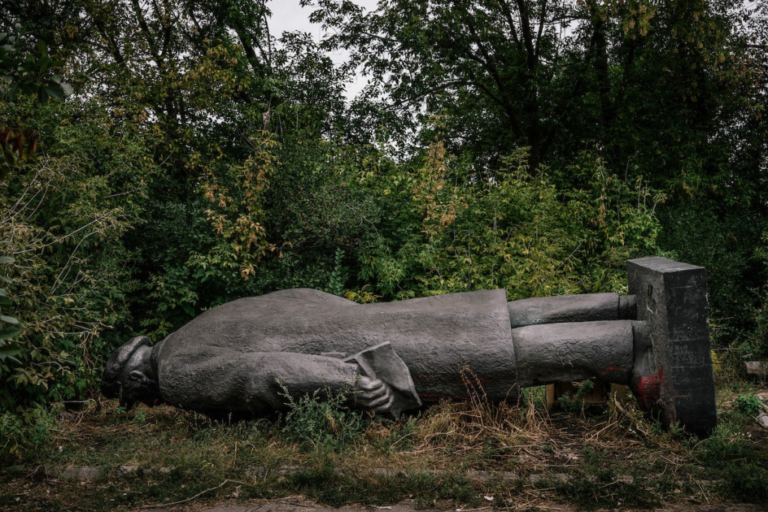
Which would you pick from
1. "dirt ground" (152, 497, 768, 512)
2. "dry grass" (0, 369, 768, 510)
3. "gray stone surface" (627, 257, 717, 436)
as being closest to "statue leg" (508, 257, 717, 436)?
"gray stone surface" (627, 257, 717, 436)

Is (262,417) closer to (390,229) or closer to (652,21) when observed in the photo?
(390,229)

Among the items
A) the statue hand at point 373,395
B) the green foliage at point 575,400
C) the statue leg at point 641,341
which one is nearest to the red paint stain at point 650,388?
A: the statue leg at point 641,341

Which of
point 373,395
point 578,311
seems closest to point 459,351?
point 373,395

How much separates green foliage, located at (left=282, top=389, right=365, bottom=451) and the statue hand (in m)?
0.12

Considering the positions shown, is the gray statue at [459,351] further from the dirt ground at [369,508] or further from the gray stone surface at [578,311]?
the dirt ground at [369,508]

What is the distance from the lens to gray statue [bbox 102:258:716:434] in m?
3.73

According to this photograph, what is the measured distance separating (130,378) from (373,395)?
6.80 ft

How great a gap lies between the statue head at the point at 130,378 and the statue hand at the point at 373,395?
1791 millimetres

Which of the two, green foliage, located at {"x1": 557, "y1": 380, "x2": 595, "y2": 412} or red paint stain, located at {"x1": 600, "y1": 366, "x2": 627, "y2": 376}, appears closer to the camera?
red paint stain, located at {"x1": 600, "y1": 366, "x2": 627, "y2": 376}

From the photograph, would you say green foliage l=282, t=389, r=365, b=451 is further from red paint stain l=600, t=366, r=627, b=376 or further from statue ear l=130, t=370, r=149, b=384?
red paint stain l=600, t=366, r=627, b=376

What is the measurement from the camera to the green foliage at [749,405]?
466cm

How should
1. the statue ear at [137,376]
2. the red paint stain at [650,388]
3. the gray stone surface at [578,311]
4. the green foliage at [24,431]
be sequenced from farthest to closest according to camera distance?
the statue ear at [137,376], the green foliage at [24,431], the gray stone surface at [578,311], the red paint stain at [650,388]

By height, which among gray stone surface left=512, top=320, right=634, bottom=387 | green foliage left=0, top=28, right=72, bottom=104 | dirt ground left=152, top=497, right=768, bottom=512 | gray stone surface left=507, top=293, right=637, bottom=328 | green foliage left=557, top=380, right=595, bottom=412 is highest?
green foliage left=0, top=28, right=72, bottom=104

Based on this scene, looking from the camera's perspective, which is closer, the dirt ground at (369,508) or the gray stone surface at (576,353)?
the dirt ground at (369,508)
